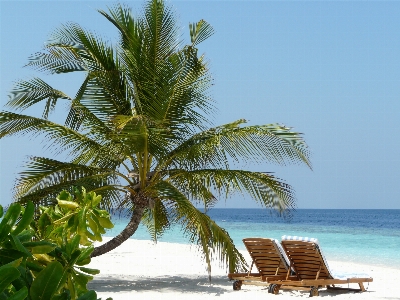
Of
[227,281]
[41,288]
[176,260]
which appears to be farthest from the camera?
[176,260]

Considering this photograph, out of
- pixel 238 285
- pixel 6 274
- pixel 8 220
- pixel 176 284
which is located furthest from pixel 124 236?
pixel 6 274

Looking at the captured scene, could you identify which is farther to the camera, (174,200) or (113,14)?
(113,14)

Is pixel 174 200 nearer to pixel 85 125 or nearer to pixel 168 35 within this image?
pixel 85 125

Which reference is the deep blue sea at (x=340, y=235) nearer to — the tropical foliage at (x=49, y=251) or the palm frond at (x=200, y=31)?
the palm frond at (x=200, y=31)

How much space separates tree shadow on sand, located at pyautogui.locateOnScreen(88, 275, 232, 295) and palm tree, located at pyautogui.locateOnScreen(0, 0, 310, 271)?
1.89ft

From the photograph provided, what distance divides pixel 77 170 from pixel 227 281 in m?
3.53

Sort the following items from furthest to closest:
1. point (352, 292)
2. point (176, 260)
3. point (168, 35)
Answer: point (176, 260)
point (168, 35)
point (352, 292)

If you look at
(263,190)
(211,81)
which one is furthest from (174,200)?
(211,81)

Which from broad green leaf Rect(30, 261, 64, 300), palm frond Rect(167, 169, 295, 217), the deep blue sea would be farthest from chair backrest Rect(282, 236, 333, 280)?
broad green leaf Rect(30, 261, 64, 300)

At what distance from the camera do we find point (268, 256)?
10.5 meters

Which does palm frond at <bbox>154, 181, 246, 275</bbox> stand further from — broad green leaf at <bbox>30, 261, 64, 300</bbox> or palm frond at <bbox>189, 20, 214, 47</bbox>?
broad green leaf at <bbox>30, 261, 64, 300</bbox>

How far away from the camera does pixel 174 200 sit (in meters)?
10.5

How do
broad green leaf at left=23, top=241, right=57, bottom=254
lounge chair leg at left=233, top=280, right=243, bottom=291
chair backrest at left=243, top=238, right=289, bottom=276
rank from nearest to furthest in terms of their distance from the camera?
broad green leaf at left=23, top=241, right=57, bottom=254 → chair backrest at left=243, top=238, right=289, bottom=276 → lounge chair leg at left=233, top=280, right=243, bottom=291

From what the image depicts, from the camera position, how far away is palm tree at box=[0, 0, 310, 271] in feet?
34.4
